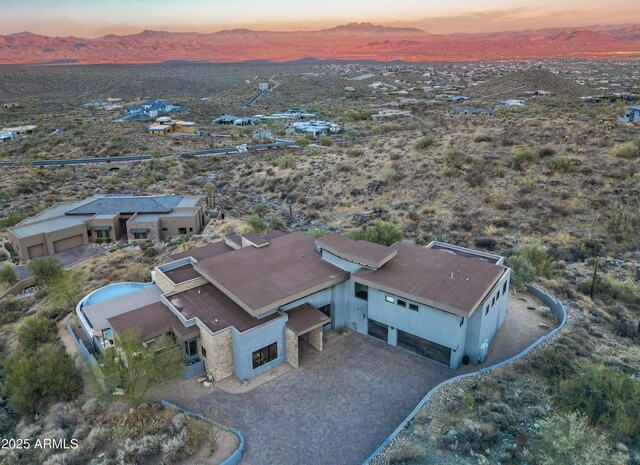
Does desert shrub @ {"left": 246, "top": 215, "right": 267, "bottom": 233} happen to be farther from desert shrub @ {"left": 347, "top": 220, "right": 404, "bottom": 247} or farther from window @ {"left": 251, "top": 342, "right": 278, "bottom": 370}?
window @ {"left": 251, "top": 342, "right": 278, "bottom": 370}

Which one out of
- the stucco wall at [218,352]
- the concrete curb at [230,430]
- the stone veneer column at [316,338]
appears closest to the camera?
the concrete curb at [230,430]

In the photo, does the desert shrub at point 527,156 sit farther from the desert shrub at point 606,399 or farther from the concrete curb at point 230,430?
the concrete curb at point 230,430

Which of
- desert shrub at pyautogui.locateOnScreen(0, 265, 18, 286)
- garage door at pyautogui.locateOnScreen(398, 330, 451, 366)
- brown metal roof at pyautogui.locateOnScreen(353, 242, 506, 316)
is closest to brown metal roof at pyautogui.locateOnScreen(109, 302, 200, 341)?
brown metal roof at pyautogui.locateOnScreen(353, 242, 506, 316)

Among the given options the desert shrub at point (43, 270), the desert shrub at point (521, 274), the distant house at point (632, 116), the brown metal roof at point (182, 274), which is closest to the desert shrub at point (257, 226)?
the brown metal roof at point (182, 274)

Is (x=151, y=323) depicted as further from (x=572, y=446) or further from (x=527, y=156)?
(x=527, y=156)

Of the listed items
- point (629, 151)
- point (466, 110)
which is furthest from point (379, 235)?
point (466, 110)

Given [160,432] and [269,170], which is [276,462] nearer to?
[160,432]

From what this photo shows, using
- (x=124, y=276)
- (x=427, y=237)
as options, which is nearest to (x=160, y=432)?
(x=124, y=276)
